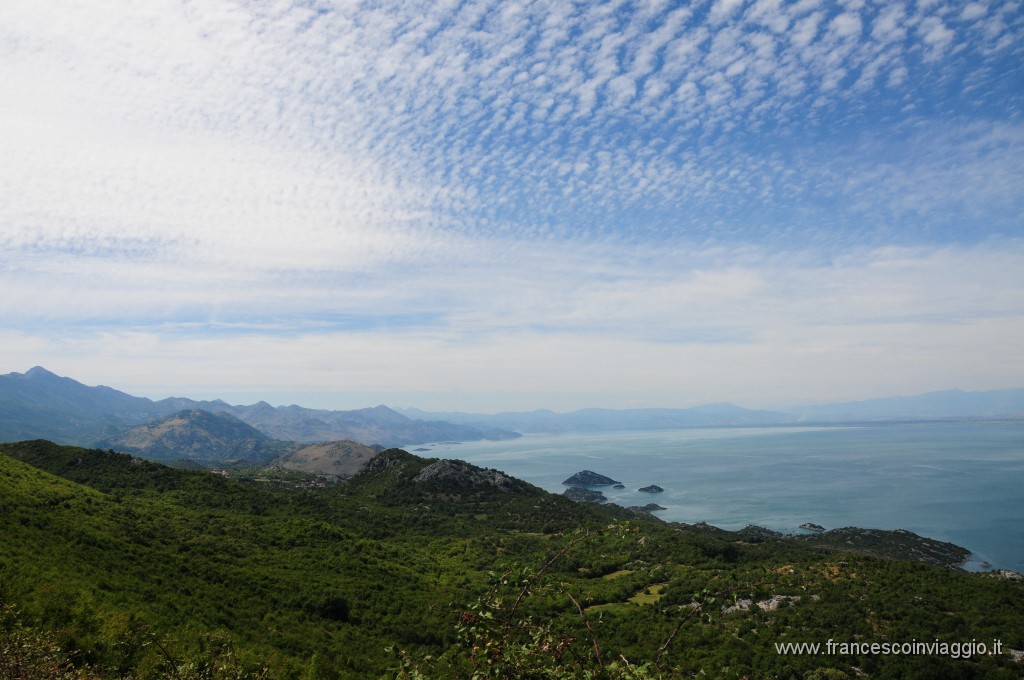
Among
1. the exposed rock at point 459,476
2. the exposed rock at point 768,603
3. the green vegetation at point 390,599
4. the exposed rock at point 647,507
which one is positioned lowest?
the exposed rock at point 647,507

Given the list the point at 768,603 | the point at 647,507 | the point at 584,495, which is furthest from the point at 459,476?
the point at 584,495

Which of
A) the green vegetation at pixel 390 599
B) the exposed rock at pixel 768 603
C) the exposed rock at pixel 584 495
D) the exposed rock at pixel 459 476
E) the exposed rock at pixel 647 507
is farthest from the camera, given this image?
the exposed rock at pixel 584 495

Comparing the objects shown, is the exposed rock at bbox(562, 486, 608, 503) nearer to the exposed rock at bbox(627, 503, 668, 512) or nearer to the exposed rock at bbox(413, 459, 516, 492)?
the exposed rock at bbox(627, 503, 668, 512)

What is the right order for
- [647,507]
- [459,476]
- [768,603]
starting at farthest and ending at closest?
[647,507]
[459,476]
[768,603]

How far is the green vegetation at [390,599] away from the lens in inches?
315

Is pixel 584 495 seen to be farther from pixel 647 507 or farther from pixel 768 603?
pixel 768 603

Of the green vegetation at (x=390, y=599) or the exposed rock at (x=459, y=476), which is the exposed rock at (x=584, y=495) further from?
the green vegetation at (x=390, y=599)

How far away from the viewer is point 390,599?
3625 centimetres

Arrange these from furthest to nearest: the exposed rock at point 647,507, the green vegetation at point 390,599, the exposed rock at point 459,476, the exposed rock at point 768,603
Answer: the exposed rock at point 647,507 < the exposed rock at point 459,476 < the exposed rock at point 768,603 < the green vegetation at point 390,599

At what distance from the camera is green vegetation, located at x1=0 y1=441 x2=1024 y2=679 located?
801cm

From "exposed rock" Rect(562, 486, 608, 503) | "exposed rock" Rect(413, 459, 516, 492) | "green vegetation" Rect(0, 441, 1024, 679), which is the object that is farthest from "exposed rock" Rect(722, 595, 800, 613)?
"exposed rock" Rect(562, 486, 608, 503)

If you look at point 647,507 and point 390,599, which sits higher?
point 390,599

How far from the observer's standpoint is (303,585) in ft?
A: 112

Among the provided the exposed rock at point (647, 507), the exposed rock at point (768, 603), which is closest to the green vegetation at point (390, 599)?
the exposed rock at point (768, 603)
